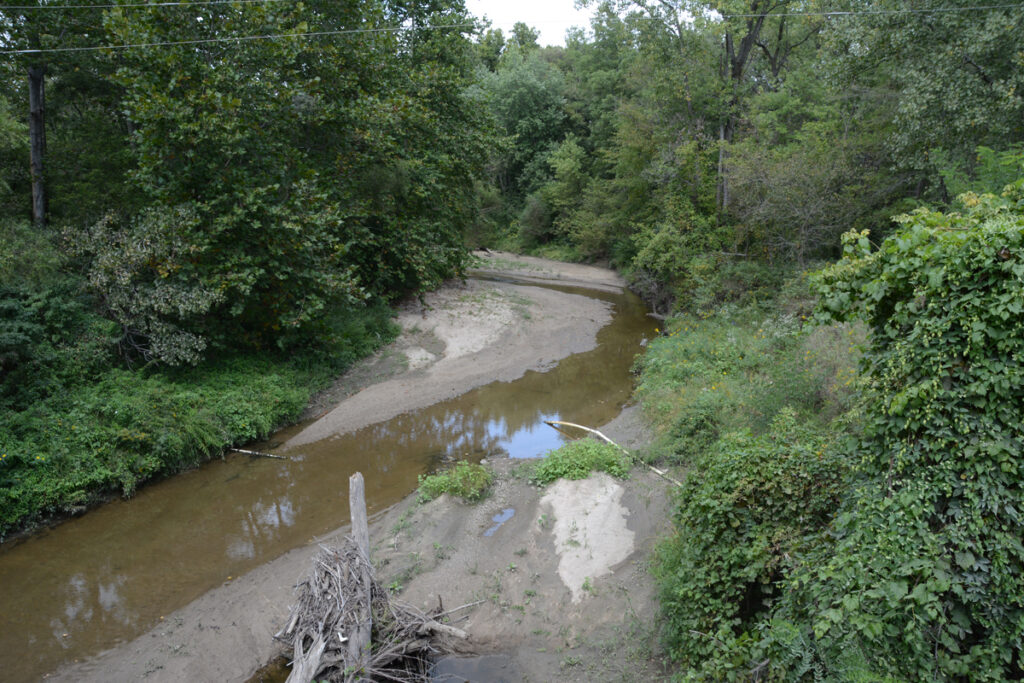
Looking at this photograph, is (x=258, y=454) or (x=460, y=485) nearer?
(x=460, y=485)

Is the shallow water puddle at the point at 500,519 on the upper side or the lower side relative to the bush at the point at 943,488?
lower

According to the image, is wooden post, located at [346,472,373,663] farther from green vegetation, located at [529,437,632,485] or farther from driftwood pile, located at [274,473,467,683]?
green vegetation, located at [529,437,632,485]

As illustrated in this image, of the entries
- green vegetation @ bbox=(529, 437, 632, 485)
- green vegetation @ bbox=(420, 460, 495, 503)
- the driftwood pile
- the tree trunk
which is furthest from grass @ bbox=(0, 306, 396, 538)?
the tree trunk

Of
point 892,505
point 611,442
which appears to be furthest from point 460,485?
point 892,505

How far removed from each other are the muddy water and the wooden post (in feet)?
8.99

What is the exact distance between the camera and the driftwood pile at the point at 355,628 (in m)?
6.08

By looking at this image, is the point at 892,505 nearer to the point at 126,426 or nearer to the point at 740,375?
the point at 740,375

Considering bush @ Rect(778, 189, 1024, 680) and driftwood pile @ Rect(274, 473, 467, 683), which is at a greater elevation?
bush @ Rect(778, 189, 1024, 680)

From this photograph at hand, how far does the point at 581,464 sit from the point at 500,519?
5.24 feet

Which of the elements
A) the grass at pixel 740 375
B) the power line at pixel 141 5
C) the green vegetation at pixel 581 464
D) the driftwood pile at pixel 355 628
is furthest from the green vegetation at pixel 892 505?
the power line at pixel 141 5

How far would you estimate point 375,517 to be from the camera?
9805 millimetres

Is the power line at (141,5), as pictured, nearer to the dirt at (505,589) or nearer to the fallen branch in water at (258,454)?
the fallen branch in water at (258,454)

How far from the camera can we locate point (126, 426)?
35.5ft

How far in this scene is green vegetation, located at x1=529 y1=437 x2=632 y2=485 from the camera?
9844 mm
